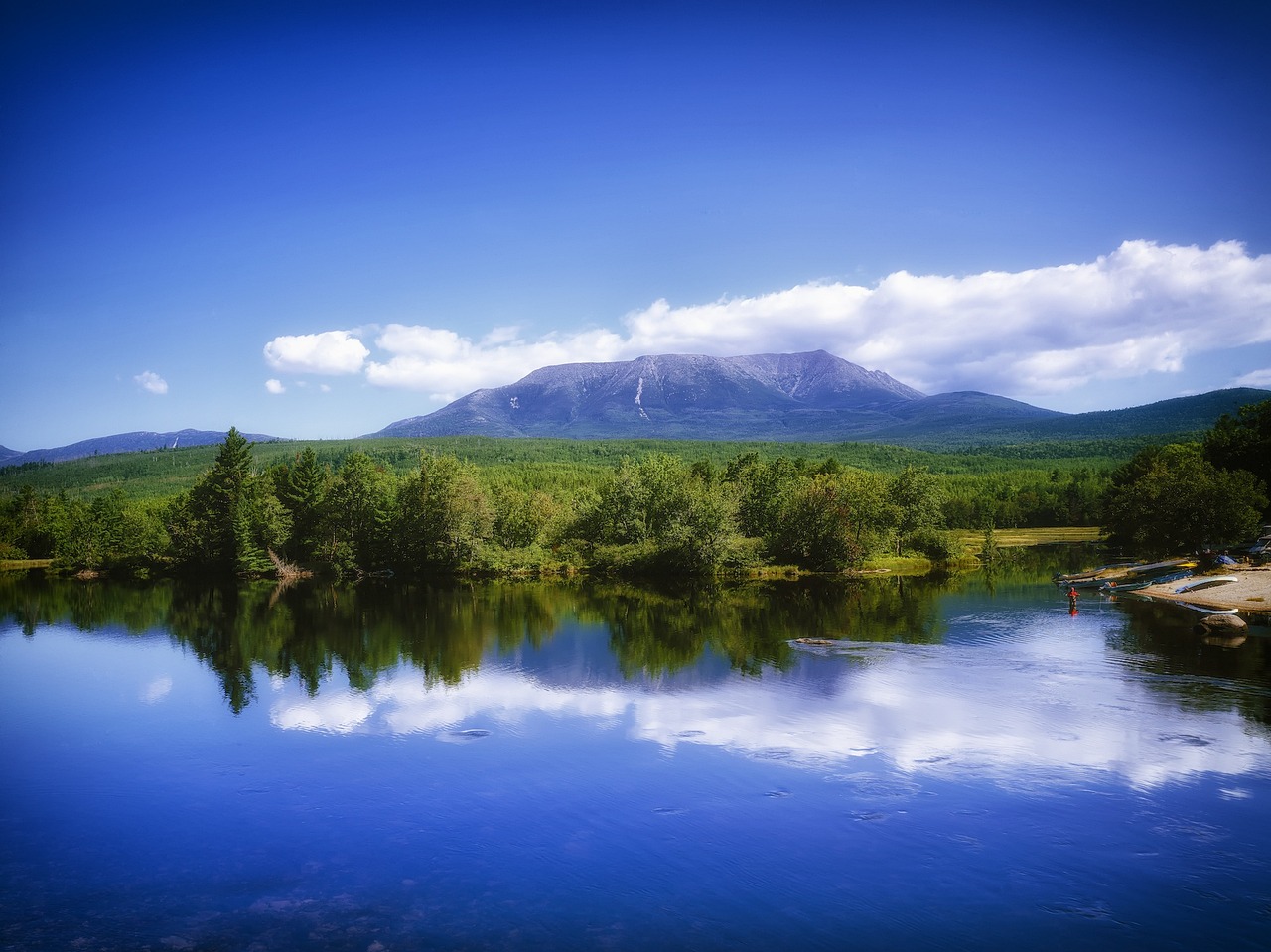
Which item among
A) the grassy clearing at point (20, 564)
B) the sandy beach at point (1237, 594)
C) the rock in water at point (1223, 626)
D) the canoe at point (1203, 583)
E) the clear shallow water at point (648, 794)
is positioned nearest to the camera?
the clear shallow water at point (648, 794)

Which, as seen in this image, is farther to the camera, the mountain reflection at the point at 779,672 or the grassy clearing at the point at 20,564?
the grassy clearing at the point at 20,564

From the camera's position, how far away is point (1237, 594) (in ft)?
143

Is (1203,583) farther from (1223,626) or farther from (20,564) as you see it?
(20,564)

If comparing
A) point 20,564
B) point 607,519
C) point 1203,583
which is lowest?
point 1203,583

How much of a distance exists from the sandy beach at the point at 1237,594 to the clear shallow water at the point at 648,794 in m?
7.56

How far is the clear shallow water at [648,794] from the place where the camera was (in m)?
14.3

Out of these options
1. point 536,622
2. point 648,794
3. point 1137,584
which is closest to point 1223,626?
point 1137,584

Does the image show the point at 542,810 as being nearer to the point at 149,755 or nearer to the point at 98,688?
the point at 149,755

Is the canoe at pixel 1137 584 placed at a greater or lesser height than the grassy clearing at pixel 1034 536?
greater

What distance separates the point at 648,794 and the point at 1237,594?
39.8 metres

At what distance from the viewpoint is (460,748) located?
23234 millimetres

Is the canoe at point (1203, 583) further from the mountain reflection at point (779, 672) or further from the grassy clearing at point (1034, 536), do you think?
the grassy clearing at point (1034, 536)

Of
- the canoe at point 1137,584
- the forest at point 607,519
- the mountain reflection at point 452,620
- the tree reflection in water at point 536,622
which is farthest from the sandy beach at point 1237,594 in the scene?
the mountain reflection at point 452,620

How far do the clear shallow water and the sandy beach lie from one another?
756 centimetres
